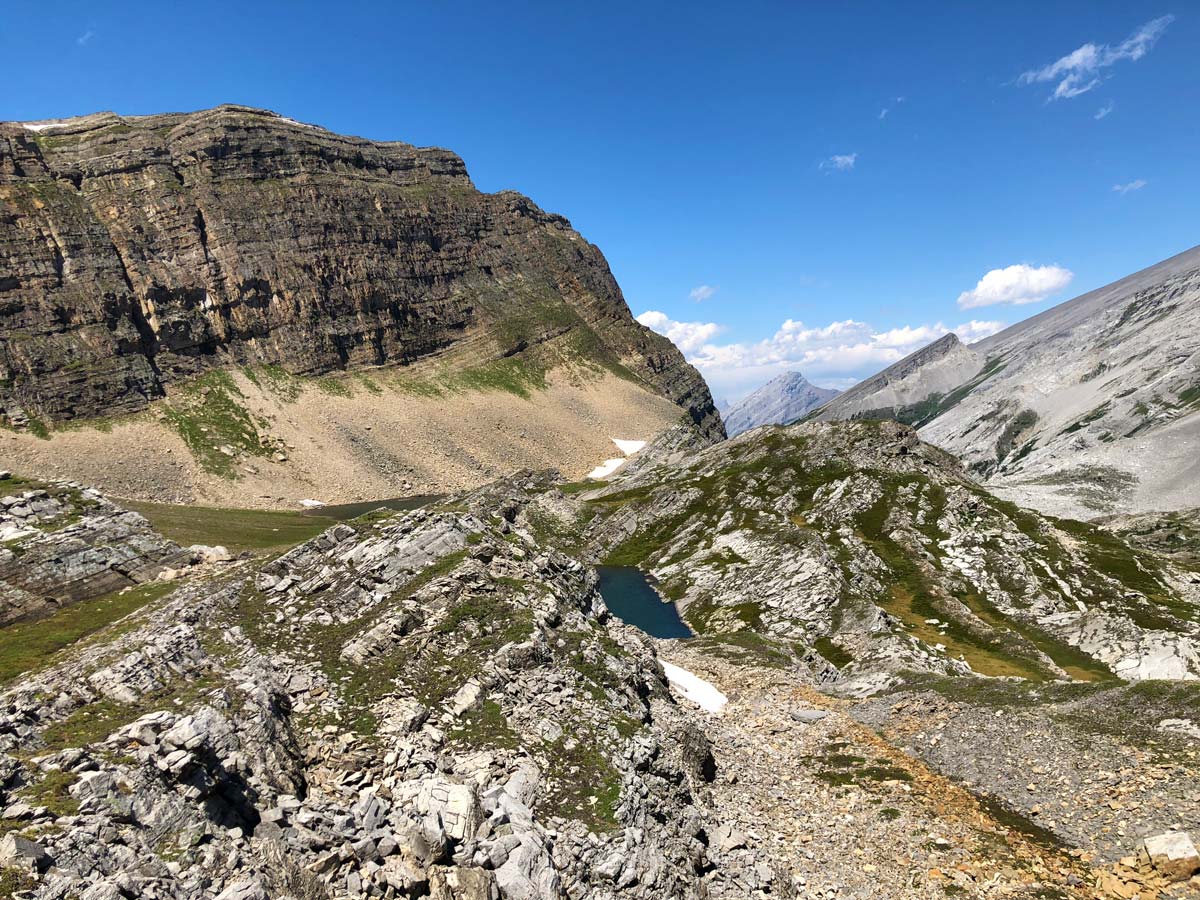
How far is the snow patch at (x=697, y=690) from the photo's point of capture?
53.4 meters

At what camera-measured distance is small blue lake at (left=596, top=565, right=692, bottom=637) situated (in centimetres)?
8894

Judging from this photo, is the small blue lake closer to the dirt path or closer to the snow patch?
the snow patch

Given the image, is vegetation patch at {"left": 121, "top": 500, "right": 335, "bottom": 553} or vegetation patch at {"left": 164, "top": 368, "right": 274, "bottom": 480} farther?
vegetation patch at {"left": 164, "top": 368, "right": 274, "bottom": 480}

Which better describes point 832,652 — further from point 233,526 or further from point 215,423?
point 215,423

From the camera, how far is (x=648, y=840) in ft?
88.2

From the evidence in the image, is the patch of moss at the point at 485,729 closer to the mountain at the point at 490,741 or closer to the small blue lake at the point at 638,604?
the mountain at the point at 490,741

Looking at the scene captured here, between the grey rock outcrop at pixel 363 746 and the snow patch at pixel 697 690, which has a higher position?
the grey rock outcrop at pixel 363 746

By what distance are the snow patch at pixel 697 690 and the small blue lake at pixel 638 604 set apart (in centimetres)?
2196

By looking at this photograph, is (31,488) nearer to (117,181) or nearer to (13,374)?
(13,374)

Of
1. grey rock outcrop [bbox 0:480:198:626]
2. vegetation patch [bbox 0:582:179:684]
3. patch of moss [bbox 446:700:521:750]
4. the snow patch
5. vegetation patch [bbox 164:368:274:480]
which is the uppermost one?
vegetation patch [bbox 164:368:274:480]

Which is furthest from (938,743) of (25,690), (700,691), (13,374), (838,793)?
(13,374)

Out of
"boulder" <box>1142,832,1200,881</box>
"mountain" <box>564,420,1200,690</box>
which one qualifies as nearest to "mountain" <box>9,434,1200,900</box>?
"boulder" <box>1142,832,1200,881</box>

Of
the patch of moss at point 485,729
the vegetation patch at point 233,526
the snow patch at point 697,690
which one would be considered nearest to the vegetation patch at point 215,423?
the vegetation patch at point 233,526

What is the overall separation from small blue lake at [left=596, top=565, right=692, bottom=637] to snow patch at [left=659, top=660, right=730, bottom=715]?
72.0ft
